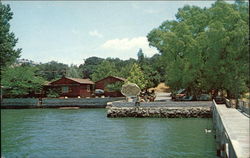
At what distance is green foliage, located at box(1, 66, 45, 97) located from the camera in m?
47.9

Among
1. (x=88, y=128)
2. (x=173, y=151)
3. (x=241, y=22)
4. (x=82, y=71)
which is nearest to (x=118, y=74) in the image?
(x=82, y=71)

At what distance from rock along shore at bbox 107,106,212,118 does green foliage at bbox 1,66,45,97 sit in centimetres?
2352

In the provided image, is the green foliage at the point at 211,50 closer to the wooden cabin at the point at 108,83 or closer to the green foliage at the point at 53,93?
the wooden cabin at the point at 108,83

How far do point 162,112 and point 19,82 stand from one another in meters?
28.4

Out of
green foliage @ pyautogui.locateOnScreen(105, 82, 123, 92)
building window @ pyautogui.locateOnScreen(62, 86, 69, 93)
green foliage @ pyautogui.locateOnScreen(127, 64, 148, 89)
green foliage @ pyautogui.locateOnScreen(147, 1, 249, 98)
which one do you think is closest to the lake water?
green foliage @ pyautogui.locateOnScreen(147, 1, 249, 98)

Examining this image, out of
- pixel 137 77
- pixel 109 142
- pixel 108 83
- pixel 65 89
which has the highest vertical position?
pixel 137 77

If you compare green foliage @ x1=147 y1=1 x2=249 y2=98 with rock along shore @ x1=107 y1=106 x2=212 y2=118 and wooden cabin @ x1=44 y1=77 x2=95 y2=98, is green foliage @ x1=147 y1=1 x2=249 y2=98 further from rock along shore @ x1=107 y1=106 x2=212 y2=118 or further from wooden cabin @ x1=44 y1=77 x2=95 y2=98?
wooden cabin @ x1=44 y1=77 x2=95 y2=98

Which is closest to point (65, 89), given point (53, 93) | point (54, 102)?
point (53, 93)

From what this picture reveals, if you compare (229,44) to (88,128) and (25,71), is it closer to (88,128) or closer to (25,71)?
(88,128)

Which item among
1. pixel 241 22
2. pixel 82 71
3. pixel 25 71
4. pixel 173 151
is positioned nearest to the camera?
pixel 173 151

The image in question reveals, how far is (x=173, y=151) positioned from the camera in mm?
14195

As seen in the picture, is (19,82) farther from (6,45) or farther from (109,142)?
(109,142)

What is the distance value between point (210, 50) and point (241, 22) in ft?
14.5

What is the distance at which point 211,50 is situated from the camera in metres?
33.2
